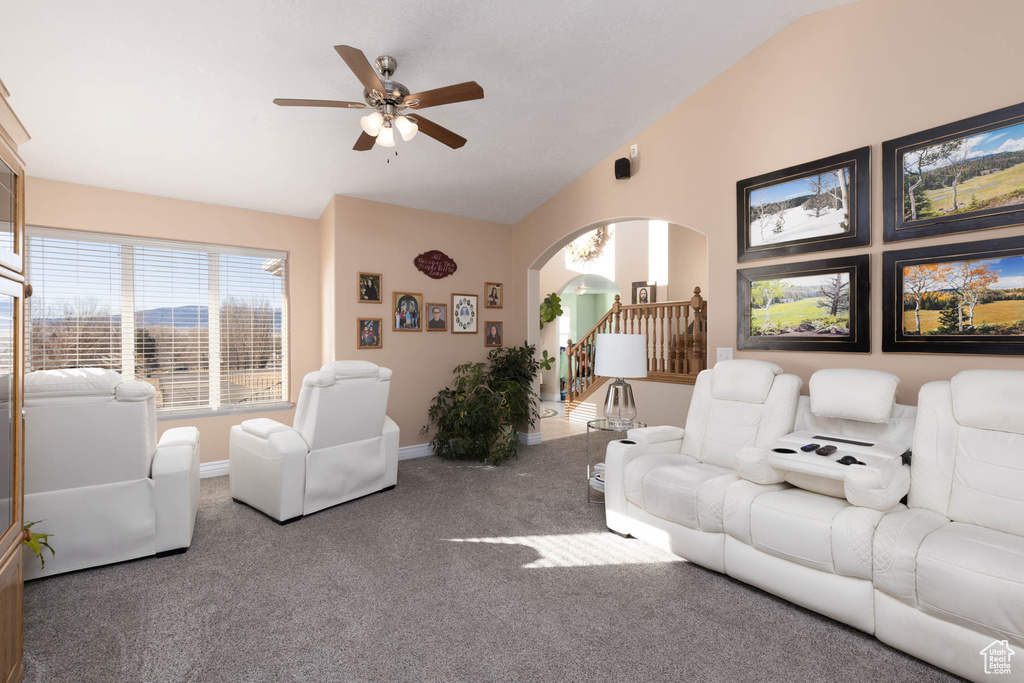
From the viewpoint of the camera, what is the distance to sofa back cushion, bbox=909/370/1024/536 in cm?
206

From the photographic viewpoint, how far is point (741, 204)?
11.6 ft

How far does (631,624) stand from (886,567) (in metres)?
1.07

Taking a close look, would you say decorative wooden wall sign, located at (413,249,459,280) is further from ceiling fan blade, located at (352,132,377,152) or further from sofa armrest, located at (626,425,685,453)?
sofa armrest, located at (626,425,685,453)

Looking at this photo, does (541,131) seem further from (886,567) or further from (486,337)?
(886,567)

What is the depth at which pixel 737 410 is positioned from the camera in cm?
313

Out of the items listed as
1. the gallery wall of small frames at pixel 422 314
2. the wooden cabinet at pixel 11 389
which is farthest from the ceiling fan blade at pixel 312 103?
the gallery wall of small frames at pixel 422 314

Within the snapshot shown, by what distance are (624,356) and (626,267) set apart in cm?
579

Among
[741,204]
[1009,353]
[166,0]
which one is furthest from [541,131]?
[1009,353]

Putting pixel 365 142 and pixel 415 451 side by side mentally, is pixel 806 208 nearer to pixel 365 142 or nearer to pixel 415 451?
pixel 365 142

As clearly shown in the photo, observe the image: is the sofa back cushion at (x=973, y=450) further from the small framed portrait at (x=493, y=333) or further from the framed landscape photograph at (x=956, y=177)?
the small framed portrait at (x=493, y=333)

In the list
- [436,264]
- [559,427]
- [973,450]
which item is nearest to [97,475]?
[436,264]

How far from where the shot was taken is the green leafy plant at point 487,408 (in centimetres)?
494

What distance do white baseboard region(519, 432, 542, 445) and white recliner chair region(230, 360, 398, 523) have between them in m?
2.26

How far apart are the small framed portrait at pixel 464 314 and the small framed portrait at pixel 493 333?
0.18 metres
